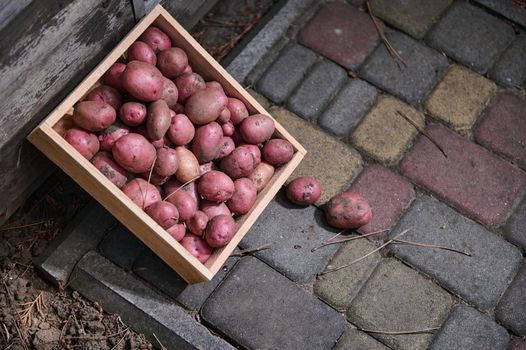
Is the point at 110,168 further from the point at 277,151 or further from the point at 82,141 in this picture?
the point at 277,151

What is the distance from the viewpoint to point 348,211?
3088 mm

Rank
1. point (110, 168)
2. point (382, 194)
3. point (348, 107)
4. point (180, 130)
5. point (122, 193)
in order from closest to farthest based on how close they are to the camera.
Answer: point (122, 193) → point (110, 168) → point (180, 130) → point (382, 194) → point (348, 107)

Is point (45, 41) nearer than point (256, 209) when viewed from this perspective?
Yes

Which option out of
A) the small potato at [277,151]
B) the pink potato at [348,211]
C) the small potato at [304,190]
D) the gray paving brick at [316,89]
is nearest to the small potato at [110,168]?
the small potato at [277,151]

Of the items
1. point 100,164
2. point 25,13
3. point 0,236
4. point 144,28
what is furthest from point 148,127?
point 0,236

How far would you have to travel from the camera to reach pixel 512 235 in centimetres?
324

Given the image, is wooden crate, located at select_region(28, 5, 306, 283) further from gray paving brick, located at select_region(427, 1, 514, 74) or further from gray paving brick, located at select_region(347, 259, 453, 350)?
gray paving brick, located at select_region(427, 1, 514, 74)

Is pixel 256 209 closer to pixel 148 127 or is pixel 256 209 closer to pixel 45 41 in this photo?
pixel 148 127

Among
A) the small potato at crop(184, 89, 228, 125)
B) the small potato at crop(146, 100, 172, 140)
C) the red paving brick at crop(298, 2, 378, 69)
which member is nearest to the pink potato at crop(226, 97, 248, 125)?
the small potato at crop(184, 89, 228, 125)

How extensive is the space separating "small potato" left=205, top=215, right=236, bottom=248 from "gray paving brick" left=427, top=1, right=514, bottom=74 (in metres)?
1.75

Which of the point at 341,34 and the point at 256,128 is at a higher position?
the point at 341,34

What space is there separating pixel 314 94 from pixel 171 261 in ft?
4.17

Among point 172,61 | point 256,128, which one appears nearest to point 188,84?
point 172,61

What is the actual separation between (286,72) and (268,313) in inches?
52.9
